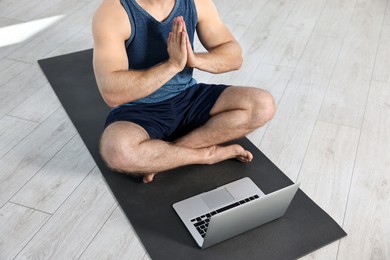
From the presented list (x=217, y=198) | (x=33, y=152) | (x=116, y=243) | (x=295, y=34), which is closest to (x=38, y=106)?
(x=33, y=152)

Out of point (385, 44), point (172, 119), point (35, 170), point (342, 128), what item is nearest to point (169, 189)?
point (172, 119)

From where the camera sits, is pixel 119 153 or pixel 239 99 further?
pixel 239 99

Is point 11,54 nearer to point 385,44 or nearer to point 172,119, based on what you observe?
point 172,119

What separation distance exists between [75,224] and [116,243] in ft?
0.59

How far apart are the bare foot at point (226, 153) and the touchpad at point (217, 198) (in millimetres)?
157

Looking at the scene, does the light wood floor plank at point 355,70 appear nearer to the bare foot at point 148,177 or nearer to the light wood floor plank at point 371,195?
the light wood floor plank at point 371,195

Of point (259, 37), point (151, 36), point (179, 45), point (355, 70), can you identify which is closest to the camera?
point (179, 45)

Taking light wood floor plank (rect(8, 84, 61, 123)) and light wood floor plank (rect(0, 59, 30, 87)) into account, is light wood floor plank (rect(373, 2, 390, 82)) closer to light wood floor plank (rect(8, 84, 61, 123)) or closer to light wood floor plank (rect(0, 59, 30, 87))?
light wood floor plank (rect(8, 84, 61, 123))

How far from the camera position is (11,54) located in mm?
2453

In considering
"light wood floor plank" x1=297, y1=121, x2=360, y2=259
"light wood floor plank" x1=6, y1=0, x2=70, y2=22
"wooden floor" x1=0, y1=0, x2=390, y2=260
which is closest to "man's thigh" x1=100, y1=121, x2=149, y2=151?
"wooden floor" x1=0, y1=0, x2=390, y2=260

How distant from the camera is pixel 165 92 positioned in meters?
1.63

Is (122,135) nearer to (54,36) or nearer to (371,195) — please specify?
(371,195)

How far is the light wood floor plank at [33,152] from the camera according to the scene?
160 centimetres

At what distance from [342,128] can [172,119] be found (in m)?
0.91
